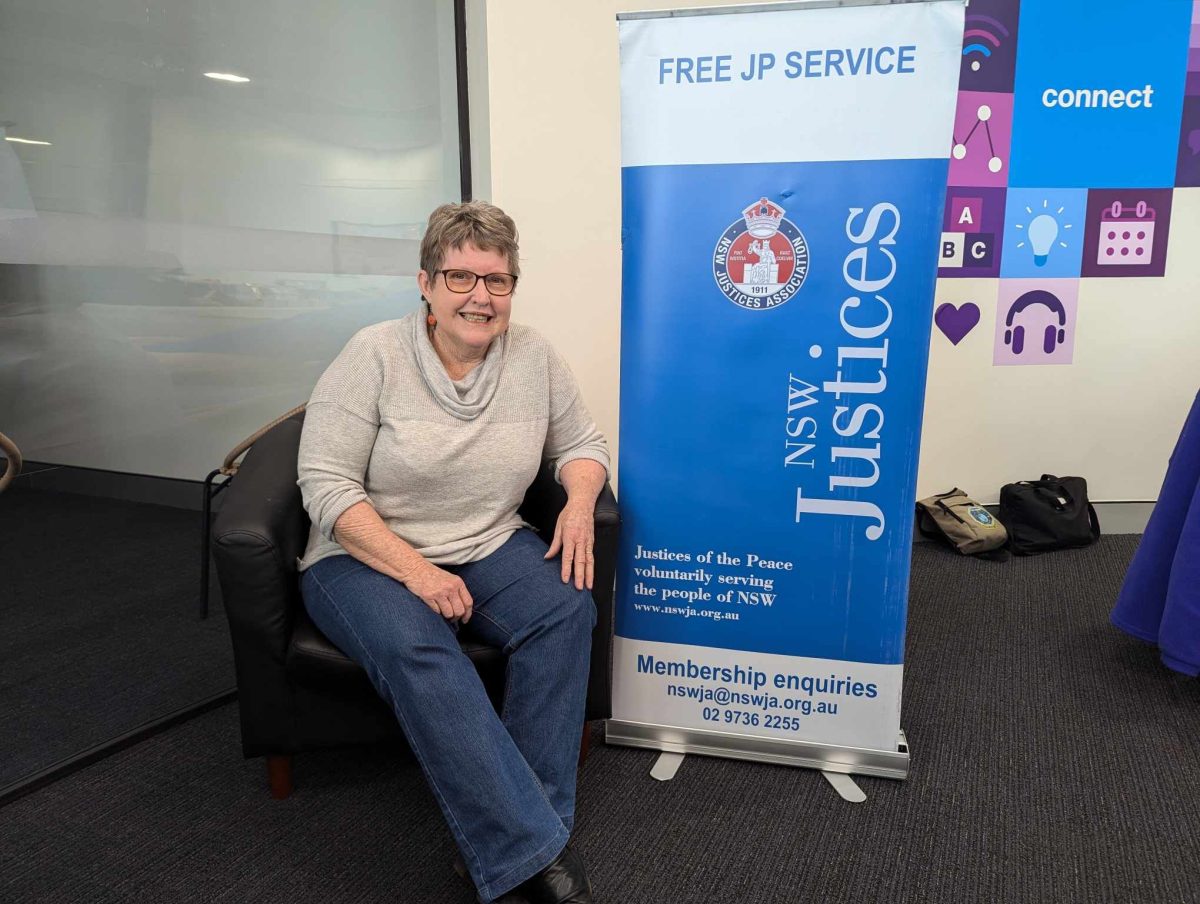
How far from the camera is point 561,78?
278 cm

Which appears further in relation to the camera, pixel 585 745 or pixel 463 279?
pixel 585 745

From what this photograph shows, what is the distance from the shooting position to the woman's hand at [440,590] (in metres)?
1.69

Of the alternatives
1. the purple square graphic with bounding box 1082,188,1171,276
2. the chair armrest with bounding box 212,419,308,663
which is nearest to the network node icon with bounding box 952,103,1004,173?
the purple square graphic with bounding box 1082,188,1171,276

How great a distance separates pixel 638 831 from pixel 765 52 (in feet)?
5.18

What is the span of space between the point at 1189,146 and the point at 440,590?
3375mm

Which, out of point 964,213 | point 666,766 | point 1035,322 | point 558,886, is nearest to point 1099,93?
point 964,213

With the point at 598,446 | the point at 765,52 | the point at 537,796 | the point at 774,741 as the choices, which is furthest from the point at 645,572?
the point at 765,52

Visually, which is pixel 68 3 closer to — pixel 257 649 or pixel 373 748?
pixel 257 649

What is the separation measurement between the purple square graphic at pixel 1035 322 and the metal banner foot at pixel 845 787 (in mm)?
2220

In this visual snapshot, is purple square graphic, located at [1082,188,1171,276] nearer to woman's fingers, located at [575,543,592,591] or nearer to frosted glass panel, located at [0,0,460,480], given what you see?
frosted glass panel, located at [0,0,460,480]

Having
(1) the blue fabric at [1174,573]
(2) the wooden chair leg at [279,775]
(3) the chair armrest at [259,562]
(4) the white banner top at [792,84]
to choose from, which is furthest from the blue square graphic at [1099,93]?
(2) the wooden chair leg at [279,775]

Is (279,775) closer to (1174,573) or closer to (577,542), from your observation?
(577,542)

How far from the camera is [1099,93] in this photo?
131 inches

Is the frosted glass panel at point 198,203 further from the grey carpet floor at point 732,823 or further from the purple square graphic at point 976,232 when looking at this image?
the purple square graphic at point 976,232
